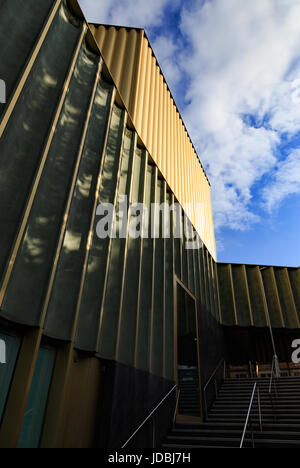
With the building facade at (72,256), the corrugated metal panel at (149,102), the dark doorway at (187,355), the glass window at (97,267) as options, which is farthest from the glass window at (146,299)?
the corrugated metal panel at (149,102)

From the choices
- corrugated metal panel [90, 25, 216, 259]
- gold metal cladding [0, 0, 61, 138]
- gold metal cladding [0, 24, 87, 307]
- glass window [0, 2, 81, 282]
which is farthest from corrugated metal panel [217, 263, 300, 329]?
gold metal cladding [0, 0, 61, 138]

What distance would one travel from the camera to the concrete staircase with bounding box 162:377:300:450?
5449 millimetres

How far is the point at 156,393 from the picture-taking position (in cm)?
614

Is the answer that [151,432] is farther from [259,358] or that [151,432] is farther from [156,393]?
[259,358]

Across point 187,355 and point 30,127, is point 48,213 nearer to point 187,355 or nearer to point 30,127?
point 30,127

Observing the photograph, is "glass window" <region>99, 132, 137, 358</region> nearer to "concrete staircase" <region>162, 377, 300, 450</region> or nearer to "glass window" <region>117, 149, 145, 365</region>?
"glass window" <region>117, 149, 145, 365</region>

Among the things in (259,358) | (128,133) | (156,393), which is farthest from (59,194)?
(259,358)

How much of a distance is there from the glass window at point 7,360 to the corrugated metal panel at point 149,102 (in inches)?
275

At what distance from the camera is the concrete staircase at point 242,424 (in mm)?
5449

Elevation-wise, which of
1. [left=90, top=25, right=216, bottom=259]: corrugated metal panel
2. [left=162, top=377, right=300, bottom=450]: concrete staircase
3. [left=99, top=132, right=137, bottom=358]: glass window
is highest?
[left=90, top=25, right=216, bottom=259]: corrugated metal panel

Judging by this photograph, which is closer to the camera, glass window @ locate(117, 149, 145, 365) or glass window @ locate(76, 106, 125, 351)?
glass window @ locate(76, 106, 125, 351)

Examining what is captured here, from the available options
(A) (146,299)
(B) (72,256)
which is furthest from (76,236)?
(A) (146,299)

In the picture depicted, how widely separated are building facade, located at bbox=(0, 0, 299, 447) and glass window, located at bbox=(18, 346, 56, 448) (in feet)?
0.05
